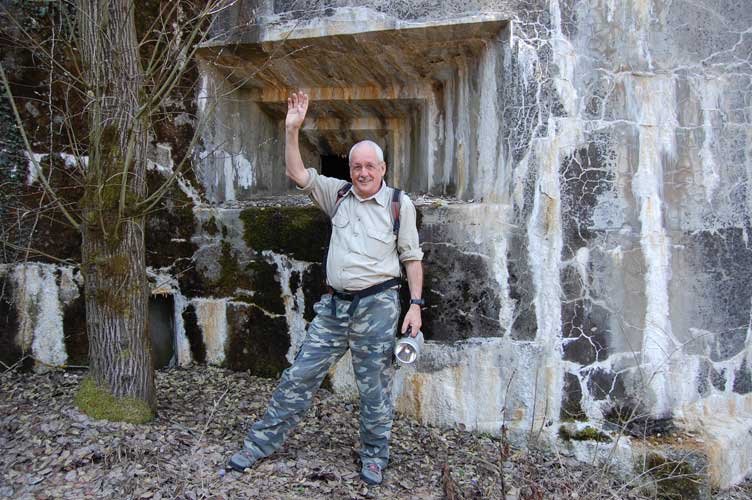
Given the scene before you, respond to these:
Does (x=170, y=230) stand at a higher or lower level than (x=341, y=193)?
lower

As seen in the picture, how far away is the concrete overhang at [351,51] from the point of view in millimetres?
3408

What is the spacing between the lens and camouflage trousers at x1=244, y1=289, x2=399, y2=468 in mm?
2750

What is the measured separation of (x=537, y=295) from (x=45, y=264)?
9.51ft

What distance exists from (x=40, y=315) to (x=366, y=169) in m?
2.29

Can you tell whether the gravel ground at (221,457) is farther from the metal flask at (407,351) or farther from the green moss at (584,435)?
the metal flask at (407,351)

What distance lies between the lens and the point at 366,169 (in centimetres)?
273

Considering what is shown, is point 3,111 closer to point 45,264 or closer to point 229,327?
point 45,264

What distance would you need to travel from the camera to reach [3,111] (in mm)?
3475

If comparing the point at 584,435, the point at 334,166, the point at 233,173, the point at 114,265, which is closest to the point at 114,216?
the point at 114,265

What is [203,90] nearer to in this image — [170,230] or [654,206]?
[170,230]

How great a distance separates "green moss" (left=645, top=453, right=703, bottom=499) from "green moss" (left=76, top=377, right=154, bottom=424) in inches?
101

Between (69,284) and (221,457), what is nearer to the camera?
(221,457)

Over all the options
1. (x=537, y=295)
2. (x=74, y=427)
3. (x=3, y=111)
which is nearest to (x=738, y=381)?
(x=537, y=295)

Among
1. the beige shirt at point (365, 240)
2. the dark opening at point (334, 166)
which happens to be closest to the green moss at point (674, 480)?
the beige shirt at point (365, 240)
